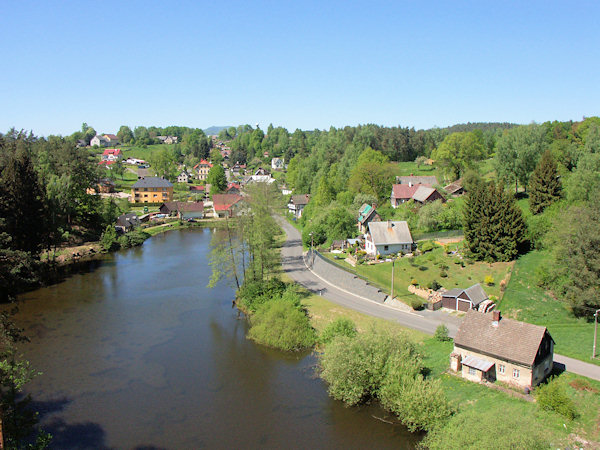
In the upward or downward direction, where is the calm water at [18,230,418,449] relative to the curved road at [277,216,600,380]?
downward

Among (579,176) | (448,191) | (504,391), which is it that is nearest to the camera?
(504,391)

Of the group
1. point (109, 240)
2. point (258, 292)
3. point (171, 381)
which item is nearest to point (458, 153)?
point (258, 292)

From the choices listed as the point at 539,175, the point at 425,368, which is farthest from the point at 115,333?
the point at 539,175

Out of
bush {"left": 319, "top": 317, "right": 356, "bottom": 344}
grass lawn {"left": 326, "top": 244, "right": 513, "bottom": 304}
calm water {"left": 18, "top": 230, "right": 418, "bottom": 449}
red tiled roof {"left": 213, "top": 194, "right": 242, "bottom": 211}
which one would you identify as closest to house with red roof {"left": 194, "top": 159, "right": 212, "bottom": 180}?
red tiled roof {"left": 213, "top": 194, "right": 242, "bottom": 211}

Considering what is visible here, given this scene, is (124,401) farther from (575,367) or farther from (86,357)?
(575,367)

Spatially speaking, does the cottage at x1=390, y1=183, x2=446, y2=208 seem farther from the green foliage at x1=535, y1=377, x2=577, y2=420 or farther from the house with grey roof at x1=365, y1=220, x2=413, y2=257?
the green foliage at x1=535, y1=377, x2=577, y2=420

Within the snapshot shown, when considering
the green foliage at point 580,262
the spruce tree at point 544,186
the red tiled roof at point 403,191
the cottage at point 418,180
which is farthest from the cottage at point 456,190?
the green foliage at point 580,262

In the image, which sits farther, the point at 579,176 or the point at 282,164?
the point at 282,164
